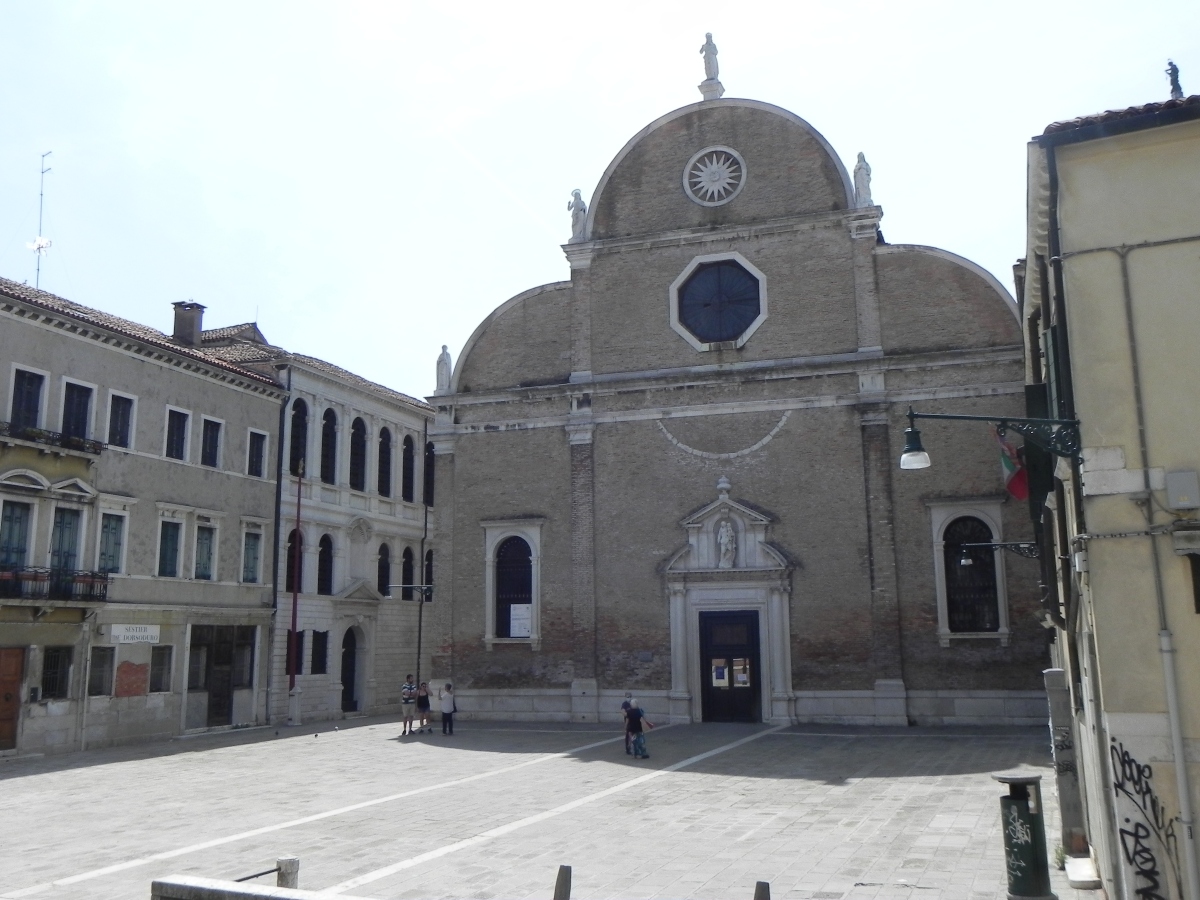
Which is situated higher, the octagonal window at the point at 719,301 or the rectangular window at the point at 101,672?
the octagonal window at the point at 719,301

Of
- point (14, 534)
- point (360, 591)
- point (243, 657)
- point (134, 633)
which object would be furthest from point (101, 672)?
point (360, 591)

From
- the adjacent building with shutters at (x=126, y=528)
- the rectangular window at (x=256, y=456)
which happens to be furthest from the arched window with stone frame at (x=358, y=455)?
the rectangular window at (x=256, y=456)

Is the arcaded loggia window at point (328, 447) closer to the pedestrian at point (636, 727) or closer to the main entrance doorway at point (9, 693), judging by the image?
the main entrance doorway at point (9, 693)

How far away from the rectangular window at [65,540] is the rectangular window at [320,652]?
8.59 meters

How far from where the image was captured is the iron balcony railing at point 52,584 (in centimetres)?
2172

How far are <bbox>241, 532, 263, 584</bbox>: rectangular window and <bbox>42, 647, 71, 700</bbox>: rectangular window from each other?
5.74m

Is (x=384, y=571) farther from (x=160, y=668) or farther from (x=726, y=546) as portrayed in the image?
(x=726, y=546)

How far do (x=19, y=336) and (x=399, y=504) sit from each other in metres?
14.5

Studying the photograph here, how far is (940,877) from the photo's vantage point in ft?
32.8

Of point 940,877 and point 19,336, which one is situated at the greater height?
point 19,336

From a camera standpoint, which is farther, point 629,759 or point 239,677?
point 239,677

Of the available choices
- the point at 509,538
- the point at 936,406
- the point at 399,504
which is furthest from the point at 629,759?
the point at 399,504

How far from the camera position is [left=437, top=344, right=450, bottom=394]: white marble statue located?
93.1 feet

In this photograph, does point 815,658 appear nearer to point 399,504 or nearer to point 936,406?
point 936,406
